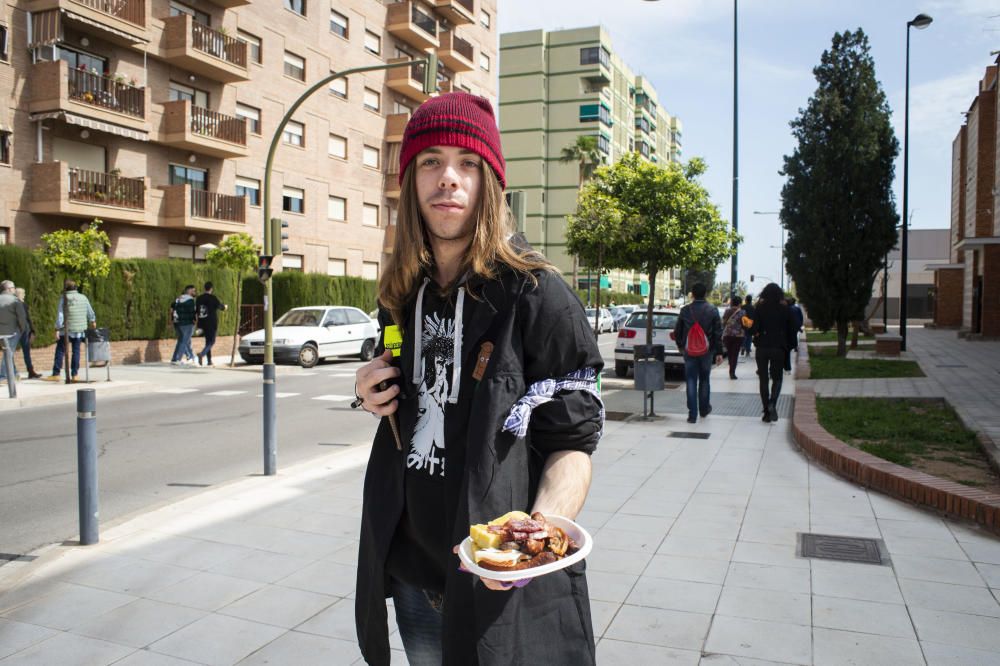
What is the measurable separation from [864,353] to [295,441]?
18363 mm

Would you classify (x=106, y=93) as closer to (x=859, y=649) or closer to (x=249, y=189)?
(x=249, y=189)

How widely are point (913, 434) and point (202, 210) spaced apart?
22474mm

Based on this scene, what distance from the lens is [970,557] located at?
4.65 meters

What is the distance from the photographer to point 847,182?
2009cm

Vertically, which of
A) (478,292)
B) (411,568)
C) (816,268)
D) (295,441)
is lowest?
(295,441)

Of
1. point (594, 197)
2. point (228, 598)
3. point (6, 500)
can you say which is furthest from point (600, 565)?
point (594, 197)

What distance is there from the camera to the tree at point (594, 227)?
15453mm

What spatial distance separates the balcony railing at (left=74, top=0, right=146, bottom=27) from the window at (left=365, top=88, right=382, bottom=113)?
13.0 m

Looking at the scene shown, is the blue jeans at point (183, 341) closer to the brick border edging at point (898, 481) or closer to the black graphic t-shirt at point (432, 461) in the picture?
the brick border edging at point (898, 481)

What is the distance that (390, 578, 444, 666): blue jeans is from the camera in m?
1.85

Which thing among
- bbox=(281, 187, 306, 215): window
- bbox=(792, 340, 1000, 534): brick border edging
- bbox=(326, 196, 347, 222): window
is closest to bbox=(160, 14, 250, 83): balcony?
bbox=(281, 187, 306, 215): window

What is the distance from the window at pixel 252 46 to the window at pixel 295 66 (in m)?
1.54

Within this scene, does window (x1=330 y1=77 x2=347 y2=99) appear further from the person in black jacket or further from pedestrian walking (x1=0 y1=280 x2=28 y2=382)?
the person in black jacket

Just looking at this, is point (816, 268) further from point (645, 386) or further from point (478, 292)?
point (478, 292)
